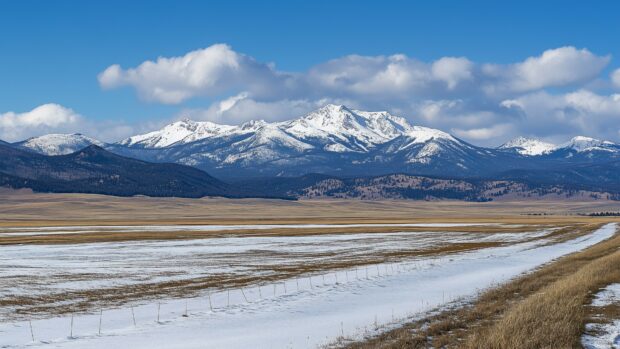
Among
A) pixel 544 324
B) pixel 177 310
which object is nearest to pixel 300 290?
pixel 177 310

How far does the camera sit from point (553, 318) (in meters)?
21.8

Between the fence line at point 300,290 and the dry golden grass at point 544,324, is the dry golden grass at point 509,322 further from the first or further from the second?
the fence line at point 300,290

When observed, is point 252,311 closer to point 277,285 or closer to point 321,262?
point 277,285

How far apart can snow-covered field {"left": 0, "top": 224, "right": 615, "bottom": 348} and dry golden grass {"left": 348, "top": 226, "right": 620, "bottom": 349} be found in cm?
194

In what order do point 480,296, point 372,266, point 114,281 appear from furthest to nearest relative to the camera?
point 372,266 < point 114,281 < point 480,296

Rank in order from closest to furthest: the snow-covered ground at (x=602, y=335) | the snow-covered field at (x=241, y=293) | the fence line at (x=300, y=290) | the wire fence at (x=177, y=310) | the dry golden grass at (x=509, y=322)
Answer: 1. the dry golden grass at (x=509, y=322)
2. the snow-covered ground at (x=602, y=335)
3. the snow-covered field at (x=241, y=293)
4. the wire fence at (x=177, y=310)
5. the fence line at (x=300, y=290)

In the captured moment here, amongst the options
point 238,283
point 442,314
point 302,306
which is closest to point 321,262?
point 238,283

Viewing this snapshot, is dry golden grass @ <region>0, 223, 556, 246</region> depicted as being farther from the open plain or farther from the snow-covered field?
the open plain

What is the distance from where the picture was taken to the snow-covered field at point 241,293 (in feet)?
80.4

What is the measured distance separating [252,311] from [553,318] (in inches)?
539

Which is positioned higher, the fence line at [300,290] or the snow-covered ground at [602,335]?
the snow-covered ground at [602,335]

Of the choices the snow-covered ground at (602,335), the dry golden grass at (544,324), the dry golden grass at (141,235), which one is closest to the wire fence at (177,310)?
the dry golden grass at (544,324)

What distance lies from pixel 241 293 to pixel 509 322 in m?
18.4

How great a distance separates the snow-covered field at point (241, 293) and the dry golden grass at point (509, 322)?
1.94m
